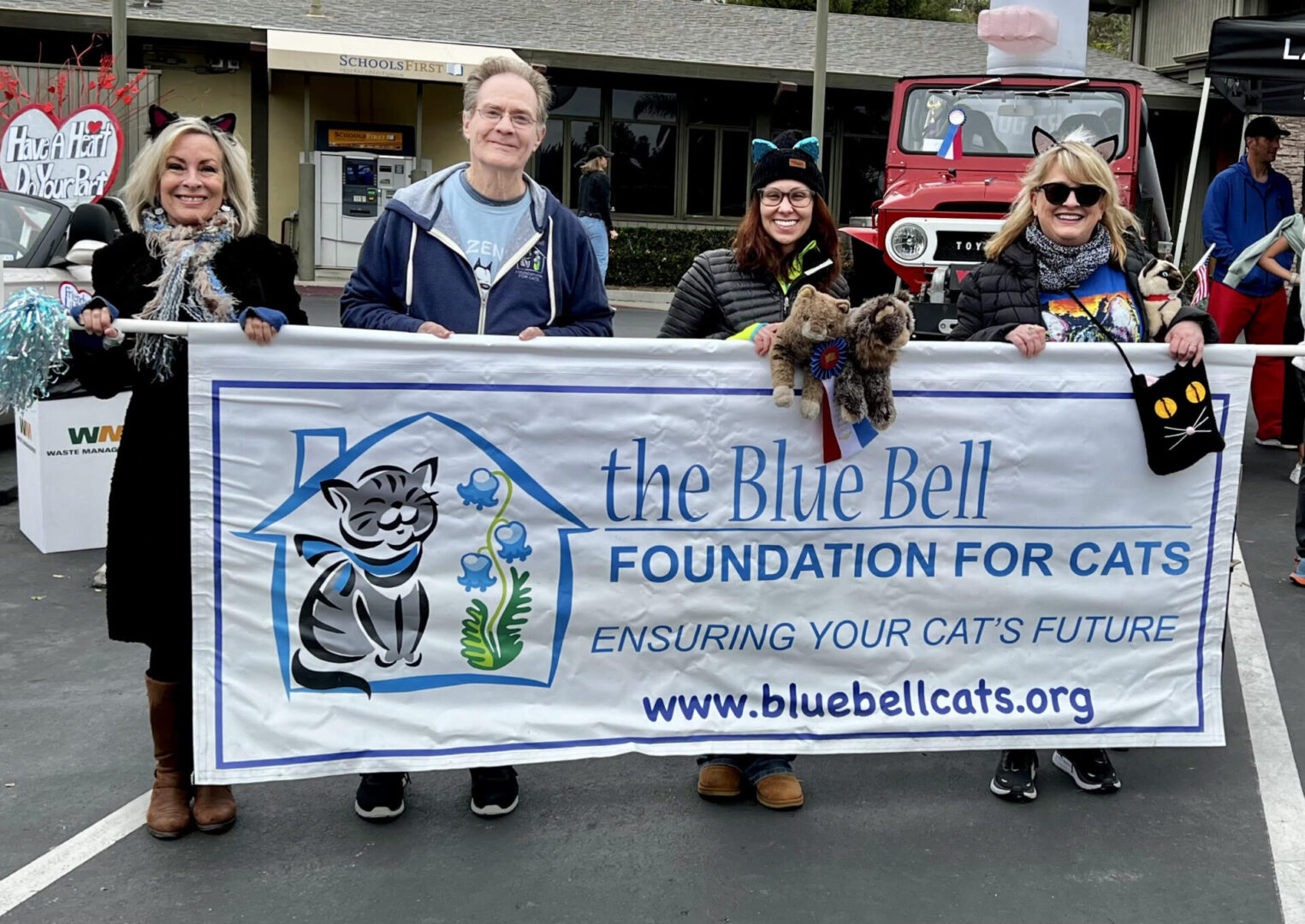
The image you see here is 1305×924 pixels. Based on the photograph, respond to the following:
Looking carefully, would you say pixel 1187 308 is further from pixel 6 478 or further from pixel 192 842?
pixel 6 478

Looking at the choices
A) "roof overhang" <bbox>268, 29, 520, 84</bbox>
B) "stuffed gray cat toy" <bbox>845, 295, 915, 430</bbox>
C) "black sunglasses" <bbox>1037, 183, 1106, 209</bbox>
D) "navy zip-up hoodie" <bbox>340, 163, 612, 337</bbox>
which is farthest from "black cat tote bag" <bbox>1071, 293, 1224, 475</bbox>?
"roof overhang" <bbox>268, 29, 520, 84</bbox>

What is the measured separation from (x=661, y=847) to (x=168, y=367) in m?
1.82

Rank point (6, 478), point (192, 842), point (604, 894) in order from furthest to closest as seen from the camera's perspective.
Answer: point (6, 478) → point (192, 842) → point (604, 894)

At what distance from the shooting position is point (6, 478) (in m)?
8.14

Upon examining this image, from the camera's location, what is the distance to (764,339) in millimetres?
3719

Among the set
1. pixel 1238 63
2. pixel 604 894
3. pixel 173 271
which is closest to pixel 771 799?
pixel 604 894

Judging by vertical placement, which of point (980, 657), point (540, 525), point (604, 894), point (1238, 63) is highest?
point (1238, 63)

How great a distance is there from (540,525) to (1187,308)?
1981mm

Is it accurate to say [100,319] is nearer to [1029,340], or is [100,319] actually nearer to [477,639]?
[477,639]

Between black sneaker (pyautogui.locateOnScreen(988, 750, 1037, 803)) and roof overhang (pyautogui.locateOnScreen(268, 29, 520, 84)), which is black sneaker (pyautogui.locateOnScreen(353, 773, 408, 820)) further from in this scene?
roof overhang (pyautogui.locateOnScreen(268, 29, 520, 84))

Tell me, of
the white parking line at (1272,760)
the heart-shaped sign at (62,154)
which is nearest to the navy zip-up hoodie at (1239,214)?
the white parking line at (1272,760)

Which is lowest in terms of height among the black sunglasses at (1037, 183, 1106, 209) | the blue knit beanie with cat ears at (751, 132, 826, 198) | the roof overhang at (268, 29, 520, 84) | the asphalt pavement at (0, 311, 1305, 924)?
the asphalt pavement at (0, 311, 1305, 924)

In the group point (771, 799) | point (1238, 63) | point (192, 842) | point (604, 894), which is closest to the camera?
point (604, 894)

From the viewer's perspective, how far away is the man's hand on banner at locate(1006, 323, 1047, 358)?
12.6 ft
